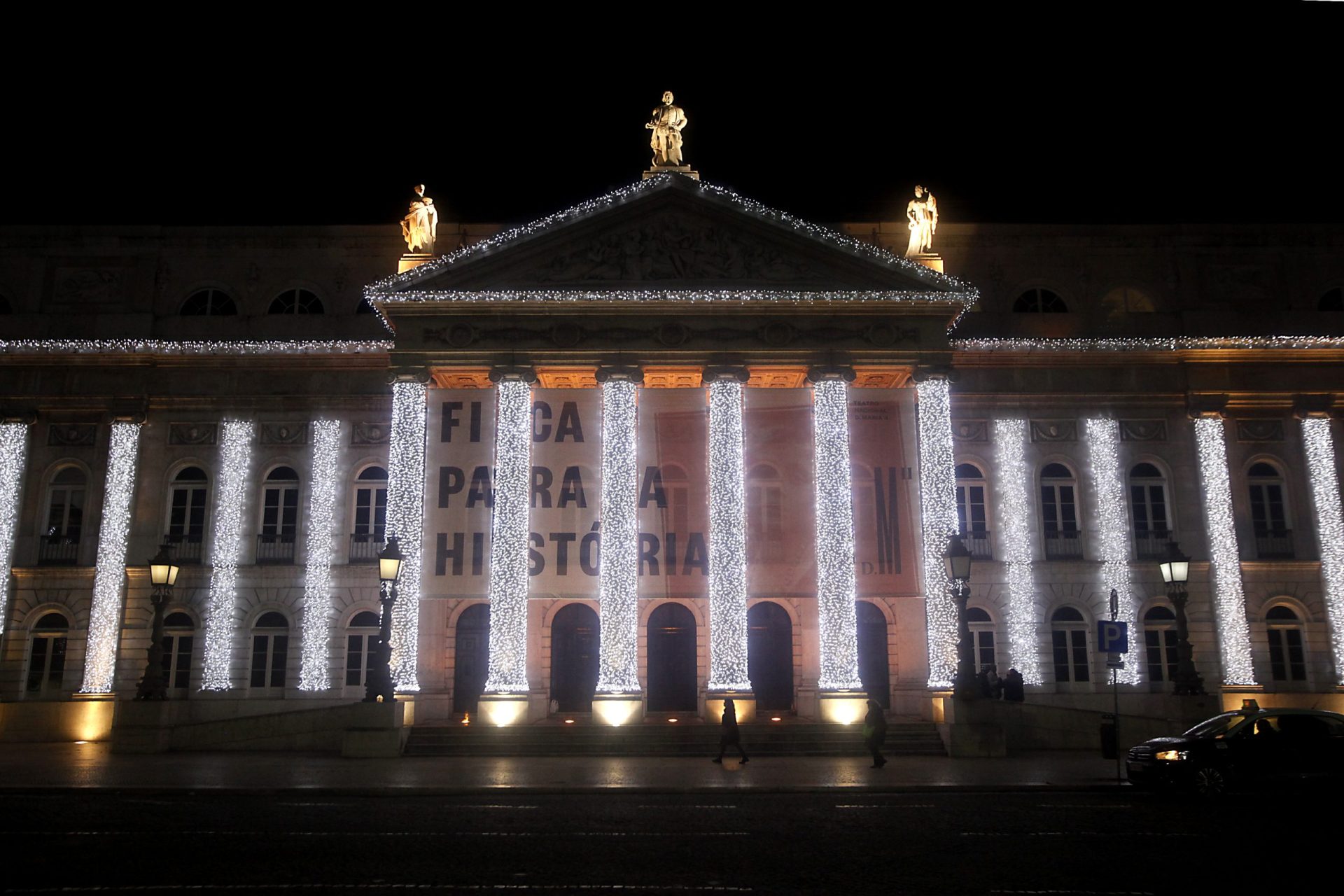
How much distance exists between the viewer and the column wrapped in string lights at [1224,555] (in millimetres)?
29703

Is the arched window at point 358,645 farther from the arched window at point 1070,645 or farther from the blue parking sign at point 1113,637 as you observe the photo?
the blue parking sign at point 1113,637

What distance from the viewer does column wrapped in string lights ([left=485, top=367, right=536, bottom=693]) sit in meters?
26.6

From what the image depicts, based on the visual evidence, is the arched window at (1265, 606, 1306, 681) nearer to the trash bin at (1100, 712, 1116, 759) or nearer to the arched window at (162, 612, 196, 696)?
the trash bin at (1100, 712, 1116, 759)

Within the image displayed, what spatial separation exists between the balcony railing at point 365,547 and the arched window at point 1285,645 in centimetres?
2587

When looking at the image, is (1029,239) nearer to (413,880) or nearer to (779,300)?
(779,300)

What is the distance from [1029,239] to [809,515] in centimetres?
1338

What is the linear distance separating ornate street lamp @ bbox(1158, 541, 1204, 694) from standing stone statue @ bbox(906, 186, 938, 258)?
11059mm

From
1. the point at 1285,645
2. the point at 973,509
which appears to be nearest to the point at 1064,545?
the point at 973,509

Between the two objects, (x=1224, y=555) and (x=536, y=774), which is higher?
(x=1224, y=555)

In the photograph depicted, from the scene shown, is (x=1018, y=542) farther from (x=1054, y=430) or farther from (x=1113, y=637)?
(x=1113, y=637)

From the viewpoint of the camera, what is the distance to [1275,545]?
31156mm

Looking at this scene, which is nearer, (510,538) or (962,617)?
(962,617)

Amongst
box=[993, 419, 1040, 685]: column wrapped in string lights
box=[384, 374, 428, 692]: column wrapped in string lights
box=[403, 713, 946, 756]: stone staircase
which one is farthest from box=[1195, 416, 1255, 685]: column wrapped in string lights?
box=[384, 374, 428, 692]: column wrapped in string lights

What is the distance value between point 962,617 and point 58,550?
25397 millimetres
